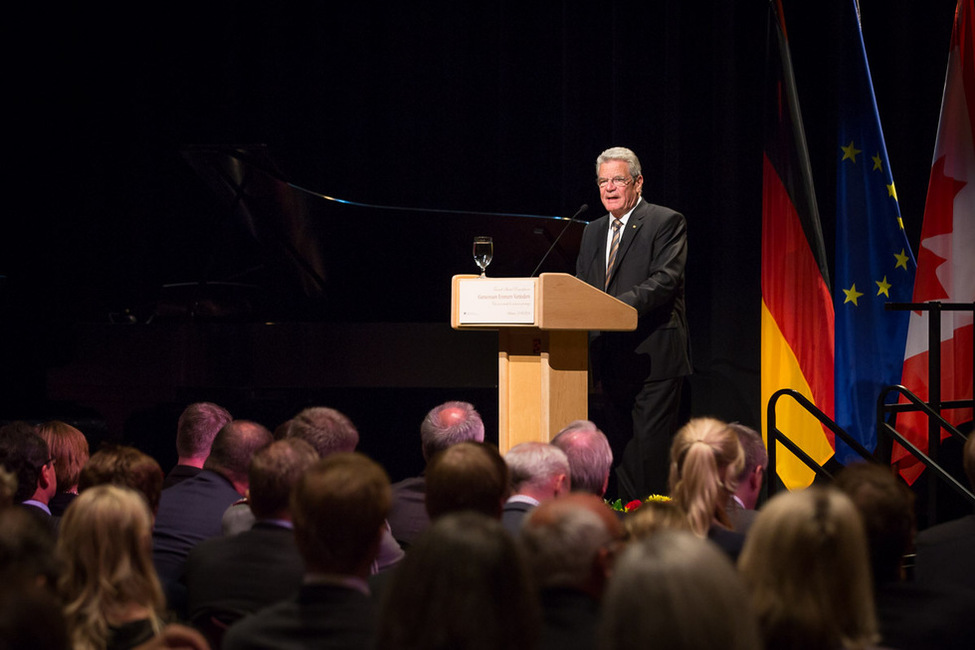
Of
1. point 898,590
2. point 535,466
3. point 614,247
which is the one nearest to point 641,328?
point 614,247

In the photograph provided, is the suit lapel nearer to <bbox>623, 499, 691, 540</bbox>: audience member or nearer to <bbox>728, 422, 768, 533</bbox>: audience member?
<bbox>728, 422, 768, 533</bbox>: audience member

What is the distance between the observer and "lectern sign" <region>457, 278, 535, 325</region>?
14.2ft

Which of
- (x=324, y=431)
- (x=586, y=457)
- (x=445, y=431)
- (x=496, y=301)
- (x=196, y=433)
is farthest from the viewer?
(x=496, y=301)

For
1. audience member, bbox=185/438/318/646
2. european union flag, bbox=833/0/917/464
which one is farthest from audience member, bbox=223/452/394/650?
european union flag, bbox=833/0/917/464

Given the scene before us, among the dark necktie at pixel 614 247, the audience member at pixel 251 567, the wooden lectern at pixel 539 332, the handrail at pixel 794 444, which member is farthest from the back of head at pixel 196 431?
the handrail at pixel 794 444

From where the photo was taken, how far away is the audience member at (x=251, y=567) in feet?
8.23

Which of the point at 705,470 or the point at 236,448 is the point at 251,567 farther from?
the point at 705,470

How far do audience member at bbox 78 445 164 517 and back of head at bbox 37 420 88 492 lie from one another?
853 mm

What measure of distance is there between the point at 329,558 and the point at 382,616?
0.50m

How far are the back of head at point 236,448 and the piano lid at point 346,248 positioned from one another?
283cm

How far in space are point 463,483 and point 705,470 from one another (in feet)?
2.44

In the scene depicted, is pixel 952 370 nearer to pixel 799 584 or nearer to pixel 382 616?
pixel 799 584

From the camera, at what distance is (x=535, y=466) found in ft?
10.3

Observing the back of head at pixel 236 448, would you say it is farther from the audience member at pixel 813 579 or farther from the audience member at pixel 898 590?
the audience member at pixel 813 579
